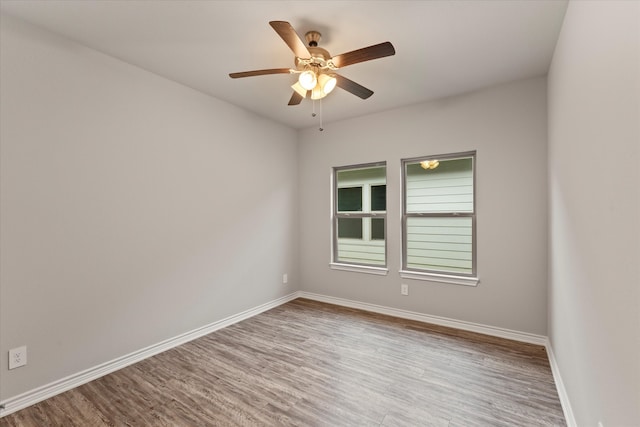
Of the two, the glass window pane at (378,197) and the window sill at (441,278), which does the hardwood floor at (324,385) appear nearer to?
the window sill at (441,278)

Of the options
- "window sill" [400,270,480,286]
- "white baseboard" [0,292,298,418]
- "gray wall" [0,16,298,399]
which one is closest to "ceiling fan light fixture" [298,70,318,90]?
"gray wall" [0,16,298,399]

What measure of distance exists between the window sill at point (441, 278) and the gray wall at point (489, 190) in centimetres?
6

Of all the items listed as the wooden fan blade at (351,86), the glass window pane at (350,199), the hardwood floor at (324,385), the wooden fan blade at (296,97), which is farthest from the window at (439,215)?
the wooden fan blade at (296,97)

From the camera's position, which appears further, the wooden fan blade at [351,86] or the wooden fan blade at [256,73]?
the wooden fan blade at [351,86]

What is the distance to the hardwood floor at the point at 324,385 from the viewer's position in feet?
6.35

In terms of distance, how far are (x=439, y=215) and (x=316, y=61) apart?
2.37 m

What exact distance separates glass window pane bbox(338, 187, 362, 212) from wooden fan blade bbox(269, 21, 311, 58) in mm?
2441

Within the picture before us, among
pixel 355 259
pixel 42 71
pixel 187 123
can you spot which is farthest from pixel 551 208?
pixel 42 71

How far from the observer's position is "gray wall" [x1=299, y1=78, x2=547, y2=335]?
2.97 m

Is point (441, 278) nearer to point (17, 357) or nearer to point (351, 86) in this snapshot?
point (351, 86)

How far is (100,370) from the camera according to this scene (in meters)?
2.43

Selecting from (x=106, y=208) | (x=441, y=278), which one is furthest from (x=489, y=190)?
(x=106, y=208)

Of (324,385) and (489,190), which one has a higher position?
(489,190)

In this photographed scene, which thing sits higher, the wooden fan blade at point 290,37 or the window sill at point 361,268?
the wooden fan blade at point 290,37
